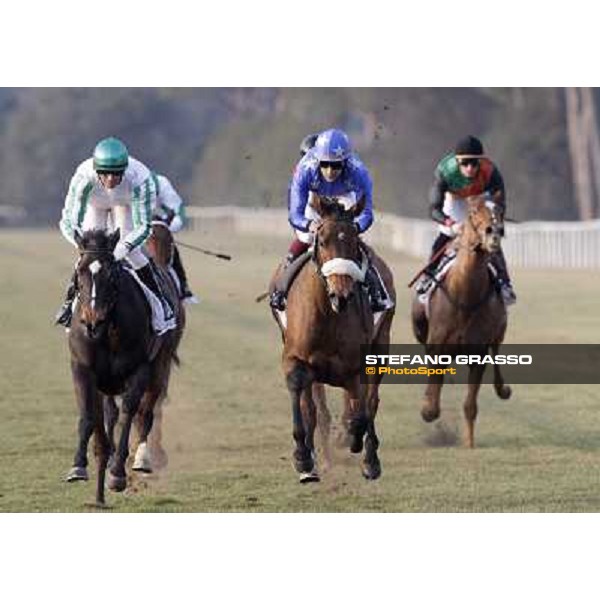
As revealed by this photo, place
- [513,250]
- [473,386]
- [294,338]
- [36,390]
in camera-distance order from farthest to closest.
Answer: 1. [513,250]
2. [36,390]
3. [473,386]
4. [294,338]

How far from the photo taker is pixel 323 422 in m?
12.1

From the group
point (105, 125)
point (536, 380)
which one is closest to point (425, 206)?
point (105, 125)

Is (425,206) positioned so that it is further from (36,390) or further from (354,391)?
(354,391)

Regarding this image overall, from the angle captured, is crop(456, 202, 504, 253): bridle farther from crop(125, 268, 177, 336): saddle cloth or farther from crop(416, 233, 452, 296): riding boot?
crop(125, 268, 177, 336): saddle cloth

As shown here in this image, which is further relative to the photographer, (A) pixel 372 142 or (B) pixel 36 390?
(A) pixel 372 142

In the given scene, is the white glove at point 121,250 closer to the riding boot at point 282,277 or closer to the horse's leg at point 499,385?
the riding boot at point 282,277

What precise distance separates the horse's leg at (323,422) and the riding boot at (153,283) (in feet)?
3.81

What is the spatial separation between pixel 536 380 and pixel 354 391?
25.1ft

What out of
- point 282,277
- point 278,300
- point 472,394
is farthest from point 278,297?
point 472,394

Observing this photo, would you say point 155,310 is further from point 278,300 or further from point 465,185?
point 465,185

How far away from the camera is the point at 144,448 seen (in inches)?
465

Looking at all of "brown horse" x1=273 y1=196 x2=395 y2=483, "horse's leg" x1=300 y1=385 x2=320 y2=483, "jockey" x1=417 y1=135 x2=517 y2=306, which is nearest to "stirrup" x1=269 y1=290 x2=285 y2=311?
"brown horse" x1=273 y1=196 x2=395 y2=483

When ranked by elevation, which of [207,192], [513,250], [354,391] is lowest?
[354,391]

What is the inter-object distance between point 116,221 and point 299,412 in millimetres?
2256
